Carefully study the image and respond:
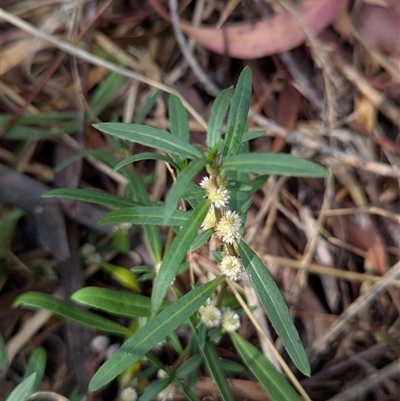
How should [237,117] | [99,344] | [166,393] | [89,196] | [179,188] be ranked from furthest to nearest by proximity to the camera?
[99,344], [166,393], [89,196], [237,117], [179,188]

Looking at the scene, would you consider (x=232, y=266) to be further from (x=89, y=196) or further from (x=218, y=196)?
(x=89, y=196)

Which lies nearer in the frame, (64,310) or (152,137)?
(152,137)

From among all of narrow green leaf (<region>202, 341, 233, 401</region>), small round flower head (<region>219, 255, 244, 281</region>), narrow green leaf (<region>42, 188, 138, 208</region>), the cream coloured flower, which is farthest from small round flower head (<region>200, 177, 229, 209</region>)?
narrow green leaf (<region>202, 341, 233, 401</region>)

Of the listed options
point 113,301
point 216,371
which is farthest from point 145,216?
point 216,371

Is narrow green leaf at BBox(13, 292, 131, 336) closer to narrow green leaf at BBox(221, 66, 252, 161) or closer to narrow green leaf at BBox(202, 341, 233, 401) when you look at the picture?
narrow green leaf at BBox(202, 341, 233, 401)

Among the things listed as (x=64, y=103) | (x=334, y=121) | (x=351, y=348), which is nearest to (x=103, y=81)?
(x=64, y=103)

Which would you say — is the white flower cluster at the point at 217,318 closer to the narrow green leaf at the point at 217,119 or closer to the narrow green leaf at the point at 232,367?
the narrow green leaf at the point at 232,367
